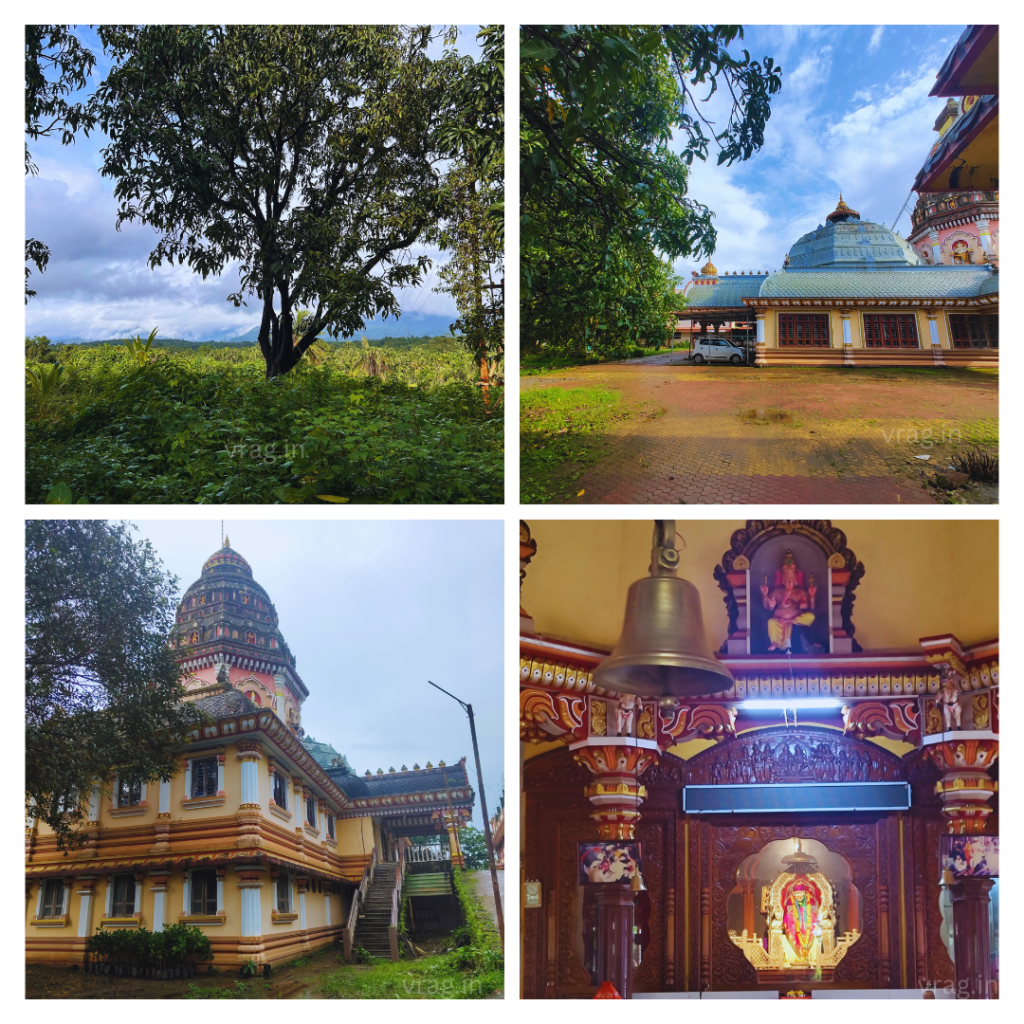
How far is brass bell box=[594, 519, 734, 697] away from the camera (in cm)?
271

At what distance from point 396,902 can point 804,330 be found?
331 cm

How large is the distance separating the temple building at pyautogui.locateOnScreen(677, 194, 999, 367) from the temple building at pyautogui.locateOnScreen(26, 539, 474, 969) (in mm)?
2546

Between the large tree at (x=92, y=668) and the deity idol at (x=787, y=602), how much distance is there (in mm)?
2832

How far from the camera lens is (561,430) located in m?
3.71

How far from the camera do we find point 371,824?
11.2ft

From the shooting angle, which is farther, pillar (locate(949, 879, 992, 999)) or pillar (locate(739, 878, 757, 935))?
pillar (locate(739, 878, 757, 935))

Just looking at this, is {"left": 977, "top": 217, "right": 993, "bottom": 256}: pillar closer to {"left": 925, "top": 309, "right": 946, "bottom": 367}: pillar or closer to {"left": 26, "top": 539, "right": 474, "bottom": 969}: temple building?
{"left": 925, "top": 309, "right": 946, "bottom": 367}: pillar

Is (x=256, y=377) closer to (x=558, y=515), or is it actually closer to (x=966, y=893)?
(x=558, y=515)

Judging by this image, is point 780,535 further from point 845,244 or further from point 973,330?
point 845,244

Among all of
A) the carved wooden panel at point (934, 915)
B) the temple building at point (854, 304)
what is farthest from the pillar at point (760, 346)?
the carved wooden panel at point (934, 915)

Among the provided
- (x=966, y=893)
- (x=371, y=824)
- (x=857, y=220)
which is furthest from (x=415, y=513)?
(x=966, y=893)

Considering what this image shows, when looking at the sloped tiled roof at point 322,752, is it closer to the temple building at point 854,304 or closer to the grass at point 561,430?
the grass at point 561,430

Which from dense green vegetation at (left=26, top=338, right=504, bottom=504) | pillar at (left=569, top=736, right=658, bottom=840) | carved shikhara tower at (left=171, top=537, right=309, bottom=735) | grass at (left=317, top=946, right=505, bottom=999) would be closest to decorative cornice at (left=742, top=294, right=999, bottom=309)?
dense green vegetation at (left=26, top=338, right=504, bottom=504)

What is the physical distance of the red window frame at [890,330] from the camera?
143 inches
